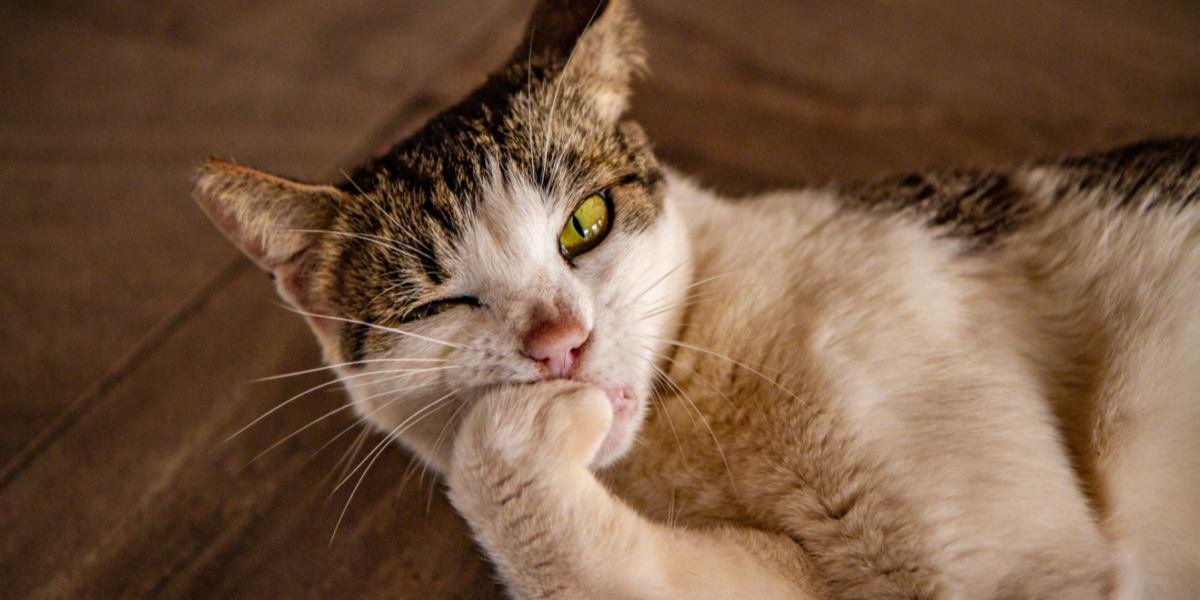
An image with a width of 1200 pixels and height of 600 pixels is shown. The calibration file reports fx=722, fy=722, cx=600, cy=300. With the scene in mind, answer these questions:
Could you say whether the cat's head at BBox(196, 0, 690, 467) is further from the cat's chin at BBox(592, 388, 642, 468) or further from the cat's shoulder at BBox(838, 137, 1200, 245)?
the cat's shoulder at BBox(838, 137, 1200, 245)

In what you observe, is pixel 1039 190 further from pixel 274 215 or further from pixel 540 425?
pixel 274 215

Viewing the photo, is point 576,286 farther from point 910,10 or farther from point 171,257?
point 910,10

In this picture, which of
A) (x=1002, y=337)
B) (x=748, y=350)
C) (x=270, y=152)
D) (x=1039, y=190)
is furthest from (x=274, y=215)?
(x=1039, y=190)

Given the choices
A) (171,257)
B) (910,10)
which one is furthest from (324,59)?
(910,10)

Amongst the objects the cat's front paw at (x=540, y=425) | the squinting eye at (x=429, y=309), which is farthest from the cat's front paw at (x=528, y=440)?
the squinting eye at (x=429, y=309)

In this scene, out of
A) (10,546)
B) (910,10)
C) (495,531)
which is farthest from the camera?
(910,10)

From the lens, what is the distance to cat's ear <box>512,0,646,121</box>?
1233 millimetres

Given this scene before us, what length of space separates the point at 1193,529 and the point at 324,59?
92.6 inches

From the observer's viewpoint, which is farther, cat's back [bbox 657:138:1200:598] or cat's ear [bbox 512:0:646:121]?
cat's ear [bbox 512:0:646:121]

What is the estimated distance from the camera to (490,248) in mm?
1080

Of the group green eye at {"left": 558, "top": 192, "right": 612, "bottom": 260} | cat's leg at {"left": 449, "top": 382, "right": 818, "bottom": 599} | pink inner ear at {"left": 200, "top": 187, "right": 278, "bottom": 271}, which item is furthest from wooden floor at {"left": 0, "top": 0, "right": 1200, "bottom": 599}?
green eye at {"left": 558, "top": 192, "right": 612, "bottom": 260}

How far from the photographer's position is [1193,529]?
41.5 inches

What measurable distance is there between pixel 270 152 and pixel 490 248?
1240 mm

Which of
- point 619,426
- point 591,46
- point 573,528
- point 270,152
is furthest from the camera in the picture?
point 270,152
